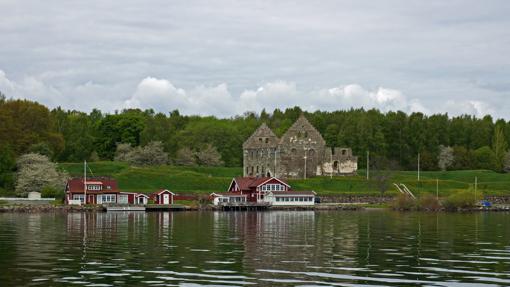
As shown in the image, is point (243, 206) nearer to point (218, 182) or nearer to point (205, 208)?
point (205, 208)

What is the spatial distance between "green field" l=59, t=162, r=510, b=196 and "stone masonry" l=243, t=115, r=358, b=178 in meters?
4.03

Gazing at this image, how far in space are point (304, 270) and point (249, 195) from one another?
7777cm

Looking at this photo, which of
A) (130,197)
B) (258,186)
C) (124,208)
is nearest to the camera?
(124,208)

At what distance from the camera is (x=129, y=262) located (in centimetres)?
3747

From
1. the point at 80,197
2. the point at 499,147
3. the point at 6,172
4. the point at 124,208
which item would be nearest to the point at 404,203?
the point at 124,208

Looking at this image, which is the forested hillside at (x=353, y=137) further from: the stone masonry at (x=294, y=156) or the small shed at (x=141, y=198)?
the small shed at (x=141, y=198)

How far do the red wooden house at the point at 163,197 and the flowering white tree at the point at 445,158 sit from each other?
220ft

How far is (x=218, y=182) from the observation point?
123m

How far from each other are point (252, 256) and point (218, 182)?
269 feet

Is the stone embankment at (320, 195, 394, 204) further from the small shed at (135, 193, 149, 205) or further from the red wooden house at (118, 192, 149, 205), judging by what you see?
the red wooden house at (118, 192, 149, 205)

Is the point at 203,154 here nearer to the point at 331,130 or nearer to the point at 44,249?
the point at 331,130

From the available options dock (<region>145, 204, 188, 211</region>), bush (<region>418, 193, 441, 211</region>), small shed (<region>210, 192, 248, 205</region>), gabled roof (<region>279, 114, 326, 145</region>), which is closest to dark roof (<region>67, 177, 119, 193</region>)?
dock (<region>145, 204, 188, 211</region>)

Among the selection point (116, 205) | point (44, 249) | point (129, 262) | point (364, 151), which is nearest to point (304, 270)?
point (129, 262)

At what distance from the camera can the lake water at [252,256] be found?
32406 millimetres
